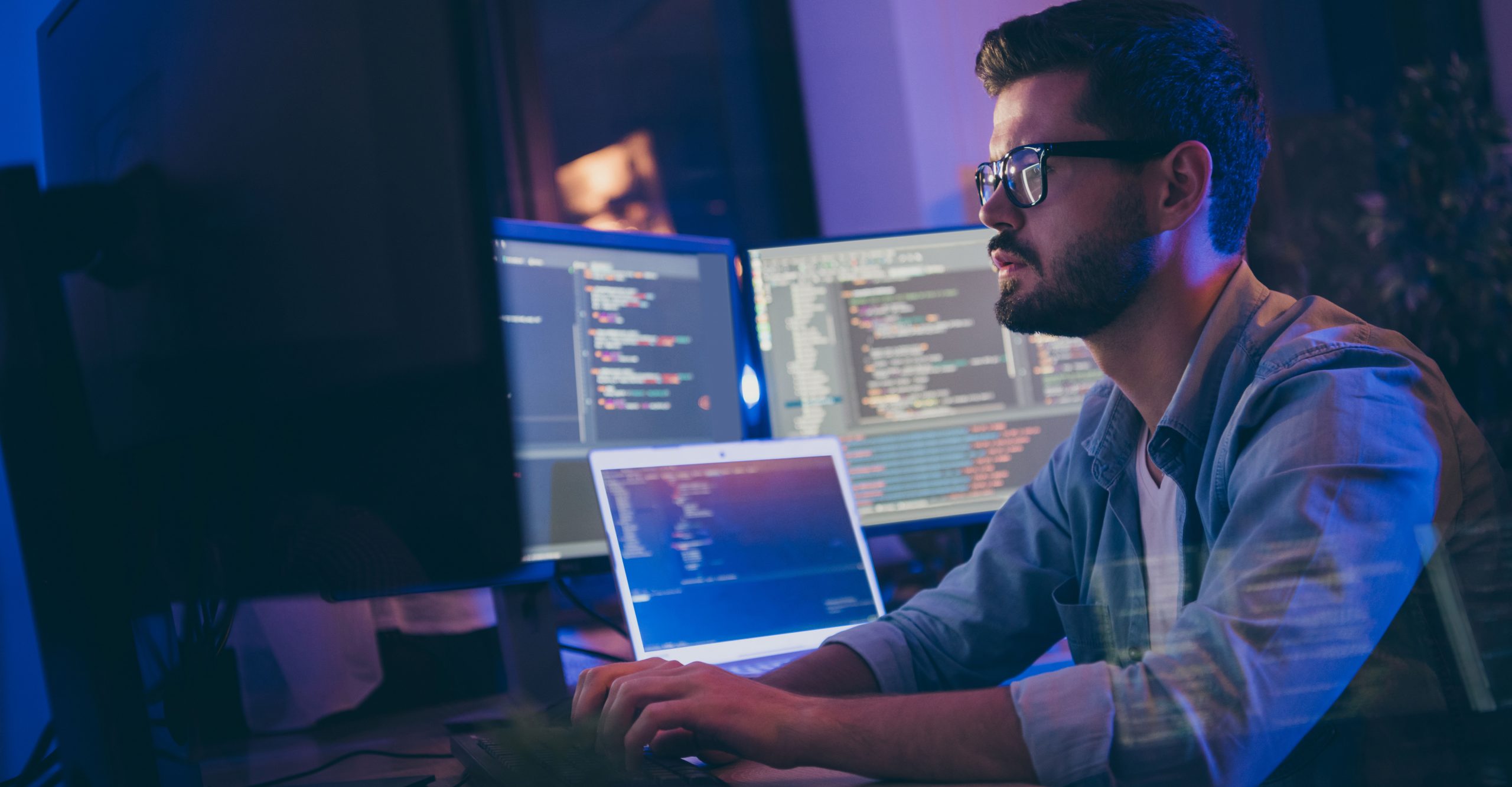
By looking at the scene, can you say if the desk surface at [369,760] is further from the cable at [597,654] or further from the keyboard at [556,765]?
the cable at [597,654]

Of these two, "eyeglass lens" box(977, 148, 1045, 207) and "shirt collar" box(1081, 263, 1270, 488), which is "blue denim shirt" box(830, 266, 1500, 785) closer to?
"shirt collar" box(1081, 263, 1270, 488)

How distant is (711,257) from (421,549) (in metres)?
0.81

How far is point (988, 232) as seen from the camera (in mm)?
1369

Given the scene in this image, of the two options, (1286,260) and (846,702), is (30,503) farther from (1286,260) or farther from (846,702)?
(1286,260)

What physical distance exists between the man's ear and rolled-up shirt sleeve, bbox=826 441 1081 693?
232mm

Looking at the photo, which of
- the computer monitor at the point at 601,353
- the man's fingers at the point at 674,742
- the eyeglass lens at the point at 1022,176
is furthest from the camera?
the computer monitor at the point at 601,353

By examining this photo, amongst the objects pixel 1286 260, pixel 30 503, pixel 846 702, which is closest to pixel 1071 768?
pixel 846 702

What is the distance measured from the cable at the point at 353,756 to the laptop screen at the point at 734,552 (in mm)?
264

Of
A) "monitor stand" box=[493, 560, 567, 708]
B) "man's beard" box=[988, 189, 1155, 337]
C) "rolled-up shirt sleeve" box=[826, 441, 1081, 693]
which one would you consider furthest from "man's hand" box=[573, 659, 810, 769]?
"man's beard" box=[988, 189, 1155, 337]

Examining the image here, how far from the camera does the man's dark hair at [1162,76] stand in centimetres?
86

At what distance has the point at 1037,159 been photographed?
88cm

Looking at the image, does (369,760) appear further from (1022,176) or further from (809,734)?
(1022,176)

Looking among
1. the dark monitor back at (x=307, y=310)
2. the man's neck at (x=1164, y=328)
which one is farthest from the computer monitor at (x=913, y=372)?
the dark monitor back at (x=307, y=310)

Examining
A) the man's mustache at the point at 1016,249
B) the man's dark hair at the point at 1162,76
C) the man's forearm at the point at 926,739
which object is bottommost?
the man's forearm at the point at 926,739
